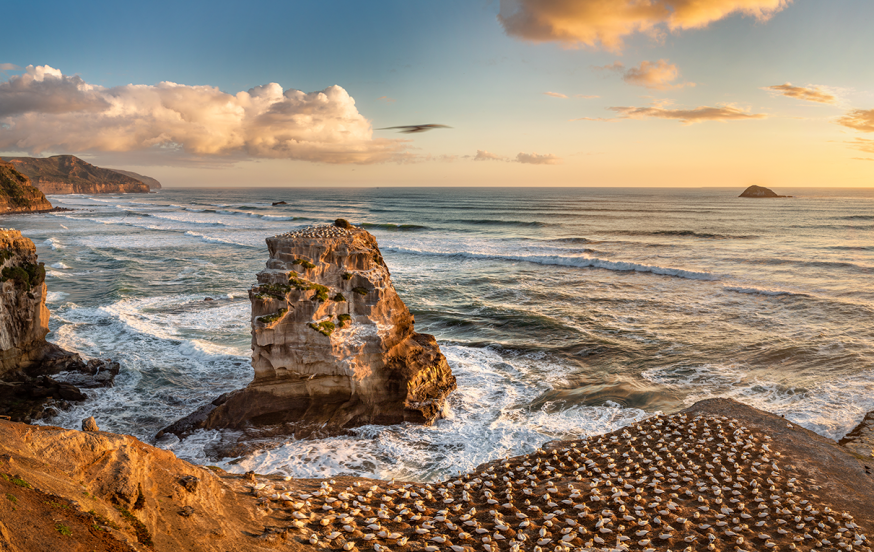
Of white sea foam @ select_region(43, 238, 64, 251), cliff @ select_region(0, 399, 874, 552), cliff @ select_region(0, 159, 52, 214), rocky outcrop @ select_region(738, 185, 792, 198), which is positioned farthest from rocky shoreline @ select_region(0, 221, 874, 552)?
rocky outcrop @ select_region(738, 185, 792, 198)

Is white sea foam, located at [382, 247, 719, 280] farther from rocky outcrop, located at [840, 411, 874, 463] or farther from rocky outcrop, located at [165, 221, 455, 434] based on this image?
rocky outcrop, located at [165, 221, 455, 434]

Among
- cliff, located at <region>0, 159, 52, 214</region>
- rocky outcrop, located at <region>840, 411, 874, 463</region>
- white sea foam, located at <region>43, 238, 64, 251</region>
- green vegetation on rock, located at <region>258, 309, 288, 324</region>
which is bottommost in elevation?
rocky outcrop, located at <region>840, 411, 874, 463</region>

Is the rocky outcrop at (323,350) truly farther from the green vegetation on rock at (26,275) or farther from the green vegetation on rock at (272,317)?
the green vegetation on rock at (26,275)

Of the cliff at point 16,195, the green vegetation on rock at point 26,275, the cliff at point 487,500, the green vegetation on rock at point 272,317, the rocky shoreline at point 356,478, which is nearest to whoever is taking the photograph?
the cliff at point 487,500

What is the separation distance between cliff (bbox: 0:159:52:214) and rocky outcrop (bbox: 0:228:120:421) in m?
98.2

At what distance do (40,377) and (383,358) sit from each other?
12.6m

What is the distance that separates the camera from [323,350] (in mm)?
15398

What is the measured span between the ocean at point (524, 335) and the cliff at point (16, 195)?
55.2 m

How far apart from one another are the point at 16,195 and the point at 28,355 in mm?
102161

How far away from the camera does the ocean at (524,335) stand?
15.6 meters

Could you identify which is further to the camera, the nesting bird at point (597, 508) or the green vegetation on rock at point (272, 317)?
the green vegetation on rock at point (272, 317)

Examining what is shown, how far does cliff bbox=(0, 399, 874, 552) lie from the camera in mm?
6855

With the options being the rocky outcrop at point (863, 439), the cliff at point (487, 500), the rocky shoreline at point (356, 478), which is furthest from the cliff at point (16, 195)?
the rocky outcrop at point (863, 439)

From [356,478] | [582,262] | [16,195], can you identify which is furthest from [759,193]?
[16,195]
